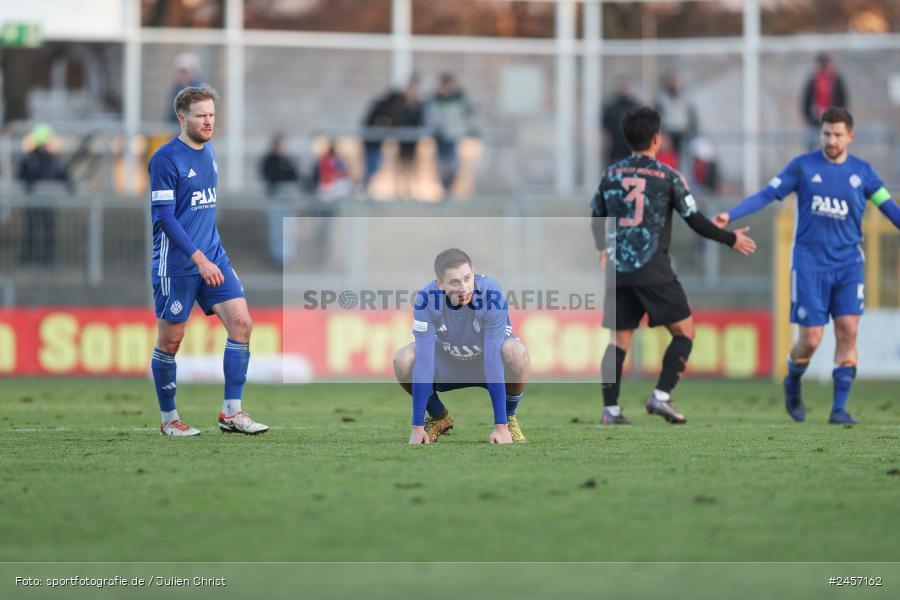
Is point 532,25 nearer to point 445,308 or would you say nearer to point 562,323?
point 562,323

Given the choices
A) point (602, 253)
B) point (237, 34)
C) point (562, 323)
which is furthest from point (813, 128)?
point (602, 253)

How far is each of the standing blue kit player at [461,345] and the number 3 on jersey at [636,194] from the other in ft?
7.57

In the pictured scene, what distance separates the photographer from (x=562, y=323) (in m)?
18.5

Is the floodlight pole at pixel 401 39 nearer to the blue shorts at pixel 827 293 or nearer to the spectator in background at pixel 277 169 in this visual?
the spectator in background at pixel 277 169

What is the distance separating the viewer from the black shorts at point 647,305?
11000 millimetres

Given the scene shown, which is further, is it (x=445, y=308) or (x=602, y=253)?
(x=602, y=253)

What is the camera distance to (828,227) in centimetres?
1136

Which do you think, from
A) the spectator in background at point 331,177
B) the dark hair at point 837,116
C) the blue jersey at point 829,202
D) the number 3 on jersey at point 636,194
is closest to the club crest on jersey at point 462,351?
the number 3 on jersey at point 636,194

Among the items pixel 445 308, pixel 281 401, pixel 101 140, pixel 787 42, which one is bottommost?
pixel 281 401

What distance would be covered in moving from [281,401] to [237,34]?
13.3 metres

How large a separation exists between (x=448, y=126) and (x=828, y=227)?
1120cm

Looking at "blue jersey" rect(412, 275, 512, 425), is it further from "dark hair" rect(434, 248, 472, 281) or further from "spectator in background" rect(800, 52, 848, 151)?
"spectator in background" rect(800, 52, 848, 151)

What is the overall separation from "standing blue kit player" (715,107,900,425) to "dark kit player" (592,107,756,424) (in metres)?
0.54

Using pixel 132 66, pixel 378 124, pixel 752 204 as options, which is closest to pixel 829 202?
pixel 752 204
